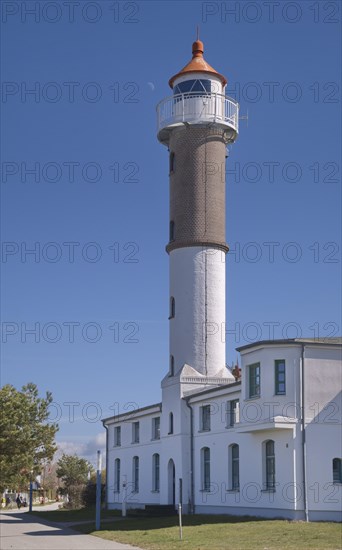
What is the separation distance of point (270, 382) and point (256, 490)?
15.0ft

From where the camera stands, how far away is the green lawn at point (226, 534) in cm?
2401

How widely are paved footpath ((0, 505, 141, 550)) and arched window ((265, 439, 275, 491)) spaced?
7.20 metres

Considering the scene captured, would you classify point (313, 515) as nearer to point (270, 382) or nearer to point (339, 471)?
point (339, 471)

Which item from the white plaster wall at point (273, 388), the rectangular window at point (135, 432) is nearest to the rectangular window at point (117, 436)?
the rectangular window at point (135, 432)

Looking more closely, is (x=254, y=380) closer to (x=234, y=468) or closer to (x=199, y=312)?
(x=234, y=468)

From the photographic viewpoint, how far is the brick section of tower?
4081 centimetres

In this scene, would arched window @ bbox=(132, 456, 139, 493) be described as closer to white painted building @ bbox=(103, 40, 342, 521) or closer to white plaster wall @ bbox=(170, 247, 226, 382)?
white painted building @ bbox=(103, 40, 342, 521)

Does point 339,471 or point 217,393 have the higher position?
point 217,393

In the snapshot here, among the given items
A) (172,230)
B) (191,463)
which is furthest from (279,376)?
(172,230)

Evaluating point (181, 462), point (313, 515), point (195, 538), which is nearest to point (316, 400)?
point (313, 515)

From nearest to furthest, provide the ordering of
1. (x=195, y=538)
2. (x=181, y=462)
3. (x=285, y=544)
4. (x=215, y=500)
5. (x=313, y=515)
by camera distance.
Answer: (x=285, y=544), (x=195, y=538), (x=313, y=515), (x=215, y=500), (x=181, y=462)

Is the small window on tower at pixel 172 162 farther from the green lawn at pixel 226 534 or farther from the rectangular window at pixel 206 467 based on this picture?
the green lawn at pixel 226 534

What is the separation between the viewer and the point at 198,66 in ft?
141

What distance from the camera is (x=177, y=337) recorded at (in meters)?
40.8
